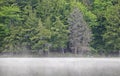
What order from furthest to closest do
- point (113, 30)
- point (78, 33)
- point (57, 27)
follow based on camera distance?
point (57, 27)
point (113, 30)
point (78, 33)

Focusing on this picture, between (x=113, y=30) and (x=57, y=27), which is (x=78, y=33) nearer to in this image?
(x=57, y=27)

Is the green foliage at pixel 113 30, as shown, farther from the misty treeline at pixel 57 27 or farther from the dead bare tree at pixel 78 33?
the dead bare tree at pixel 78 33

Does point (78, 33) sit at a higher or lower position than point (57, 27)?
lower

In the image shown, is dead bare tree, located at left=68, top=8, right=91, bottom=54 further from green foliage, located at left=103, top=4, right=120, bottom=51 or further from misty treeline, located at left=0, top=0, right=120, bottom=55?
green foliage, located at left=103, top=4, right=120, bottom=51

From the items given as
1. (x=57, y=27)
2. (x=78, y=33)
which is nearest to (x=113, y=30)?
(x=78, y=33)

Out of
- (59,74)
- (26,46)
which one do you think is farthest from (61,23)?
(59,74)

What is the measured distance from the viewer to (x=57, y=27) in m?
36.2

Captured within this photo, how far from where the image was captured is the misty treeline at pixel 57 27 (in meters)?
35.7

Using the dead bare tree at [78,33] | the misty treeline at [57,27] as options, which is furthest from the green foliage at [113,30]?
the dead bare tree at [78,33]

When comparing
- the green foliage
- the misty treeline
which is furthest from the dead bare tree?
the green foliage

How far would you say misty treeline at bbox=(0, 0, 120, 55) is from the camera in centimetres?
3572

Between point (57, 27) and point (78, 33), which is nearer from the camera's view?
point (78, 33)

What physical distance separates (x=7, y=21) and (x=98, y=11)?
30.1 feet

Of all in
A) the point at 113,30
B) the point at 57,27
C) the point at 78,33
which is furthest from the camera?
the point at 57,27
